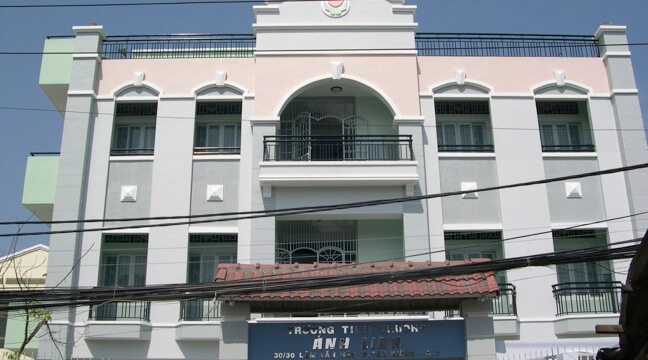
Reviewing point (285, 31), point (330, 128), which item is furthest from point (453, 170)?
point (285, 31)

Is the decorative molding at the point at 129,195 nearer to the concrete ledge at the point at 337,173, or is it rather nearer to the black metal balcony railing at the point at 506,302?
the concrete ledge at the point at 337,173

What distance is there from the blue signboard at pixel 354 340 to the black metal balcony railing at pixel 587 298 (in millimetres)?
7635

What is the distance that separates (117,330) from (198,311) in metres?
2.02

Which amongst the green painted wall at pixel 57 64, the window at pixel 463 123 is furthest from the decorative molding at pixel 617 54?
the green painted wall at pixel 57 64

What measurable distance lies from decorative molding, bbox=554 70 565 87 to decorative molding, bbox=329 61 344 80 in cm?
592

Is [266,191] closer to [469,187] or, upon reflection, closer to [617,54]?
[469,187]

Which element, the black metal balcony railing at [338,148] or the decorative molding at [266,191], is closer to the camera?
the decorative molding at [266,191]

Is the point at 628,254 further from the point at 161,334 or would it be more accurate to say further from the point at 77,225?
the point at 77,225

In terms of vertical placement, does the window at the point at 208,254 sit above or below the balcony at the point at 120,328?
above

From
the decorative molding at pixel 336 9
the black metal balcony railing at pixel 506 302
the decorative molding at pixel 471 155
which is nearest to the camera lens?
the black metal balcony railing at pixel 506 302

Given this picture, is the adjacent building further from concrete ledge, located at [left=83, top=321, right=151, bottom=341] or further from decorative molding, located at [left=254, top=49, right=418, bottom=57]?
Result: decorative molding, located at [left=254, top=49, right=418, bottom=57]

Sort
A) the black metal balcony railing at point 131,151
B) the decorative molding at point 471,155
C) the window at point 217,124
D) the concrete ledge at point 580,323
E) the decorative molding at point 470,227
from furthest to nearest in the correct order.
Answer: the window at point 217,124 < the black metal balcony railing at point 131,151 < the decorative molding at point 471,155 < the decorative molding at point 470,227 < the concrete ledge at point 580,323

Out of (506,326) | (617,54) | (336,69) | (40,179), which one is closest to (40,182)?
(40,179)

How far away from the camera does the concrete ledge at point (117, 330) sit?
1895 cm
